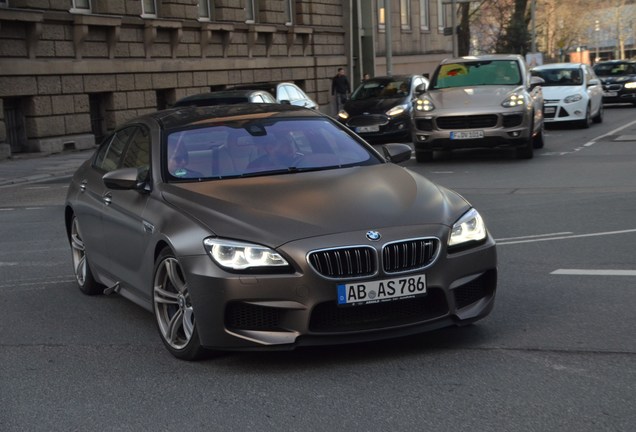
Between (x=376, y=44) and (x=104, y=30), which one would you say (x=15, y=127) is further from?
(x=376, y=44)

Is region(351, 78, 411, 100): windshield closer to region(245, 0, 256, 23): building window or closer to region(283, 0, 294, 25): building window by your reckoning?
region(245, 0, 256, 23): building window

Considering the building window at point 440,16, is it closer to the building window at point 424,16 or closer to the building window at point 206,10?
the building window at point 424,16

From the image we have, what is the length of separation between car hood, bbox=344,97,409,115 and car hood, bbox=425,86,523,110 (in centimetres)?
584

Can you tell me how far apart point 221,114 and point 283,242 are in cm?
210

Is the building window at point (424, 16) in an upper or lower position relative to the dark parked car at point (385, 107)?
upper

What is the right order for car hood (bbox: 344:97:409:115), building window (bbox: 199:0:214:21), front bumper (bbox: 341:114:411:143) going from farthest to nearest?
building window (bbox: 199:0:214:21)
car hood (bbox: 344:97:409:115)
front bumper (bbox: 341:114:411:143)

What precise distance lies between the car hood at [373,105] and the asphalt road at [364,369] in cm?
1586

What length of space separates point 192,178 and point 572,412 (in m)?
2.87

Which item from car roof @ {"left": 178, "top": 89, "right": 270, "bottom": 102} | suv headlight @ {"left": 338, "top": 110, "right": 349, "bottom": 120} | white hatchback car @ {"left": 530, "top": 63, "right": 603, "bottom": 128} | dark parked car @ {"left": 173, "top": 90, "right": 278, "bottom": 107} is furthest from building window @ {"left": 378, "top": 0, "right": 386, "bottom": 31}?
car roof @ {"left": 178, "top": 89, "right": 270, "bottom": 102}

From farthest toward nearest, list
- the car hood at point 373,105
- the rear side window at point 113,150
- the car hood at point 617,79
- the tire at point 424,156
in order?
the car hood at point 617,79 < the car hood at point 373,105 < the tire at point 424,156 < the rear side window at point 113,150

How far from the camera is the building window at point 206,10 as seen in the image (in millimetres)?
33906

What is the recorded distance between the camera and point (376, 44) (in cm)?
4956

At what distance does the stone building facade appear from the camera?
25438 mm

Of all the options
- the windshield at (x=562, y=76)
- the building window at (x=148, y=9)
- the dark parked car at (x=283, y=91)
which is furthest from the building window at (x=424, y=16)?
the dark parked car at (x=283, y=91)
